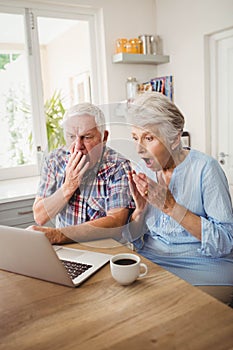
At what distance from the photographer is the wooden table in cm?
69

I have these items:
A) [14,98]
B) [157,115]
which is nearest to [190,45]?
[14,98]

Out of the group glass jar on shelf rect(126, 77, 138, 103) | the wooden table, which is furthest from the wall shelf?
the wooden table

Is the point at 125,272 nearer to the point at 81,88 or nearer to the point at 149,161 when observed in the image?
the point at 149,161

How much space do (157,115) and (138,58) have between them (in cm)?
207

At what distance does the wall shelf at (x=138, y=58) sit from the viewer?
2.97 m

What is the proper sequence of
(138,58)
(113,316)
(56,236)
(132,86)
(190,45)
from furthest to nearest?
(132,86) < (138,58) < (190,45) < (56,236) < (113,316)

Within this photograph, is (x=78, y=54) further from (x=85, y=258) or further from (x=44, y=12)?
(x=85, y=258)

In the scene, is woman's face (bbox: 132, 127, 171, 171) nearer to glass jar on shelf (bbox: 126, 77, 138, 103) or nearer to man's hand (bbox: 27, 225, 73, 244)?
man's hand (bbox: 27, 225, 73, 244)

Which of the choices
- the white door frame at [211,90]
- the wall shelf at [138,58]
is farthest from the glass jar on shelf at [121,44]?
the white door frame at [211,90]

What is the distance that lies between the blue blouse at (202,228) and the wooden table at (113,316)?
32 cm

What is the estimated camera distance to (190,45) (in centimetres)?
293

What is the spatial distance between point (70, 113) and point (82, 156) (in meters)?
0.16

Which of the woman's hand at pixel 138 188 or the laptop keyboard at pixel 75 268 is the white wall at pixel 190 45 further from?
Answer: the laptop keyboard at pixel 75 268

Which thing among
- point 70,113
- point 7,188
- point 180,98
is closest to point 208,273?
point 70,113
